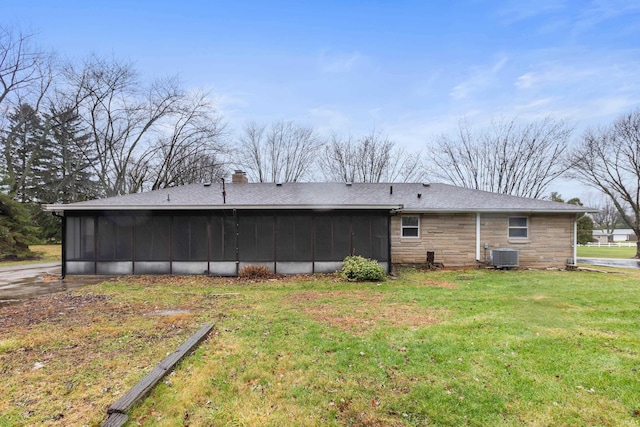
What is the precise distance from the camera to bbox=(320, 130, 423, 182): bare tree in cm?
2633

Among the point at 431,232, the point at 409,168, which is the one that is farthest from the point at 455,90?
the point at 409,168

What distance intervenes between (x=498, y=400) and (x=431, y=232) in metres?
10.1

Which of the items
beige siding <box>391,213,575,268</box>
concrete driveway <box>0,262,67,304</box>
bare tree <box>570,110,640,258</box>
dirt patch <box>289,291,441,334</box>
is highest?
bare tree <box>570,110,640,258</box>

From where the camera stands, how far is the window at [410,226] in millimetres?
12703

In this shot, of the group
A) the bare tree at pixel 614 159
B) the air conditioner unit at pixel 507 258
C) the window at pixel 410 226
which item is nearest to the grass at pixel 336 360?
the air conditioner unit at pixel 507 258

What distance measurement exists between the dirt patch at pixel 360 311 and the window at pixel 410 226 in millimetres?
5483

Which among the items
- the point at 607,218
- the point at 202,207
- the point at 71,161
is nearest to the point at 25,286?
the point at 202,207

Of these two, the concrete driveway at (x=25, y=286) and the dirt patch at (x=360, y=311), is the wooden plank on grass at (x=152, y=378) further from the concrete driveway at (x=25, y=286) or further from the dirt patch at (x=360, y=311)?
the concrete driveway at (x=25, y=286)

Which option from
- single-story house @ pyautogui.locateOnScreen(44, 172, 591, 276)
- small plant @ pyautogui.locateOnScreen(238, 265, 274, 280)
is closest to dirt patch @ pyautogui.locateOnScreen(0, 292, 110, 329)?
single-story house @ pyautogui.locateOnScreen(44, 172, 591, 276)

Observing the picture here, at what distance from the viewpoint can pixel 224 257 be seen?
10.7 m

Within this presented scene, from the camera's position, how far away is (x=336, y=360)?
3816mm

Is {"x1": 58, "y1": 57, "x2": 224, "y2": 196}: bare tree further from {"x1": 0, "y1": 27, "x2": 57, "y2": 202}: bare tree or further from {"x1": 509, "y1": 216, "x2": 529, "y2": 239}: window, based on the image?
{"x1": 509, "y1": 216, "x2": 529, "y2": 239}: window

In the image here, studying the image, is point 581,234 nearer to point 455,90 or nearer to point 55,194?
point 455,90

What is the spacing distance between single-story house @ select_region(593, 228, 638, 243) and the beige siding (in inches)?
2051
